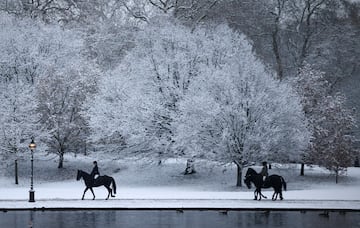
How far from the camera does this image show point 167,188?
4072 centimetres

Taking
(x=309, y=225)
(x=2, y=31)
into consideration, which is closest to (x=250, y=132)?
(x=309, y=225)

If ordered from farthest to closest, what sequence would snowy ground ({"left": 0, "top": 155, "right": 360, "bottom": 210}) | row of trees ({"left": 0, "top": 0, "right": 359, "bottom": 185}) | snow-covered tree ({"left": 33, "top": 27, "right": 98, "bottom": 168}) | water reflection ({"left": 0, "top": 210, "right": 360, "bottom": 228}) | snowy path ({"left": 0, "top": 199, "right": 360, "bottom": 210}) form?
snow-covered tree ({"left": 33, "top": 27, "right": 98, "bottom": 168}), row of trees ({"left": 0, "top": 0, "right": 359, "bottom": 185}), snowy ground ({"left": 0, "top": 155, "right": 360, "bottom": 210}), snowy path ({"left": 0, "top": 199, "right": 360, "bottom": 210}), water reflection ({"left": 0, "top": 210, "right": 360, "bottom": 228})

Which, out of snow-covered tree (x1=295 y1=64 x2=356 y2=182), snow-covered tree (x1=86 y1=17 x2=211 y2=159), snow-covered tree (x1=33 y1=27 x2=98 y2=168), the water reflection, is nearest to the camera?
the water reflection

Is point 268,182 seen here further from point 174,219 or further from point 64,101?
point 64,101

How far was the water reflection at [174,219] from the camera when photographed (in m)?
21.8

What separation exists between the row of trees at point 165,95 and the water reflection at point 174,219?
590 inches

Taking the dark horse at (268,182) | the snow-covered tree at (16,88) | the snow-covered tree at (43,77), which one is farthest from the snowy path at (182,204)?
the snow-covered tree at (43,77)

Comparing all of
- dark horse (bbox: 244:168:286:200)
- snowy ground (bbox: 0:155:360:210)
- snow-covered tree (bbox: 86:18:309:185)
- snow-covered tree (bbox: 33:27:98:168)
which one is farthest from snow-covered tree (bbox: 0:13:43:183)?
dark horse (bbox: 244:168:286:200)

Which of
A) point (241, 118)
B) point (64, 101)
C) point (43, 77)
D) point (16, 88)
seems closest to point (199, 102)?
point (241, 118)

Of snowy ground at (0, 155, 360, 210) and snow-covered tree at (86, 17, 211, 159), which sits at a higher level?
snow-covered tree at (86, 17, 211, 159)

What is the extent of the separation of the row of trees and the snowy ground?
6.34ft

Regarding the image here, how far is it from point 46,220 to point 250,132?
67.2ft

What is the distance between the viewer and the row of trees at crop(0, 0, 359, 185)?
41438 mm

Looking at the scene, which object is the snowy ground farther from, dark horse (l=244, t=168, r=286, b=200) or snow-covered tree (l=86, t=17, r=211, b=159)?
snow-covered tree (l=86, t=17, r=211, b=159)
